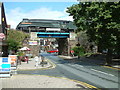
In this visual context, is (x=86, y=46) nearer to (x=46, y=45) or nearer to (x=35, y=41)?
(x=35, y=41)

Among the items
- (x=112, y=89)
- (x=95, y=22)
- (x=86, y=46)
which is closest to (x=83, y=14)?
(x=95, y=22)

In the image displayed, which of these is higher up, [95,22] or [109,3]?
[109,3]

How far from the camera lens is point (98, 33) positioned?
747 inches

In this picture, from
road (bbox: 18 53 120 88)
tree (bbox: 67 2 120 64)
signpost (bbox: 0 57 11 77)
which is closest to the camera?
road (bbox: 18 53 120 88)

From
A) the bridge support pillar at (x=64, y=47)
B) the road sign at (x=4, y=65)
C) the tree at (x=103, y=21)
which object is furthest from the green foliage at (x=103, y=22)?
the bridge support pillar at (x=64, y=47)

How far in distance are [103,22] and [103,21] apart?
156 mm

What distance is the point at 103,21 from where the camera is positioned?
1873 centimetres

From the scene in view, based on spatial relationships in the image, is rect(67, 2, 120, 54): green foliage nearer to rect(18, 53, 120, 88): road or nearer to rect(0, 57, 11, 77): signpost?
rect(18, 53, 120, 88): road

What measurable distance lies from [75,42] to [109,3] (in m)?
34.4

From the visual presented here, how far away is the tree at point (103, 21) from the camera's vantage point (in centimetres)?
1766

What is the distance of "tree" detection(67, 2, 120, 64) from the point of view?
1766 cm

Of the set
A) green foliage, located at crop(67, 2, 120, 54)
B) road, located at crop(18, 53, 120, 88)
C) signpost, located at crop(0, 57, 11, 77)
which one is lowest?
road, located at crop(18, 53, 120, 88)

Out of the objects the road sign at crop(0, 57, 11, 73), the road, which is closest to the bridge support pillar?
the road

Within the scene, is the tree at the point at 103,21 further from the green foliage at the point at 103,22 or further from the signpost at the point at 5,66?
the signpost at the point at 5,66
